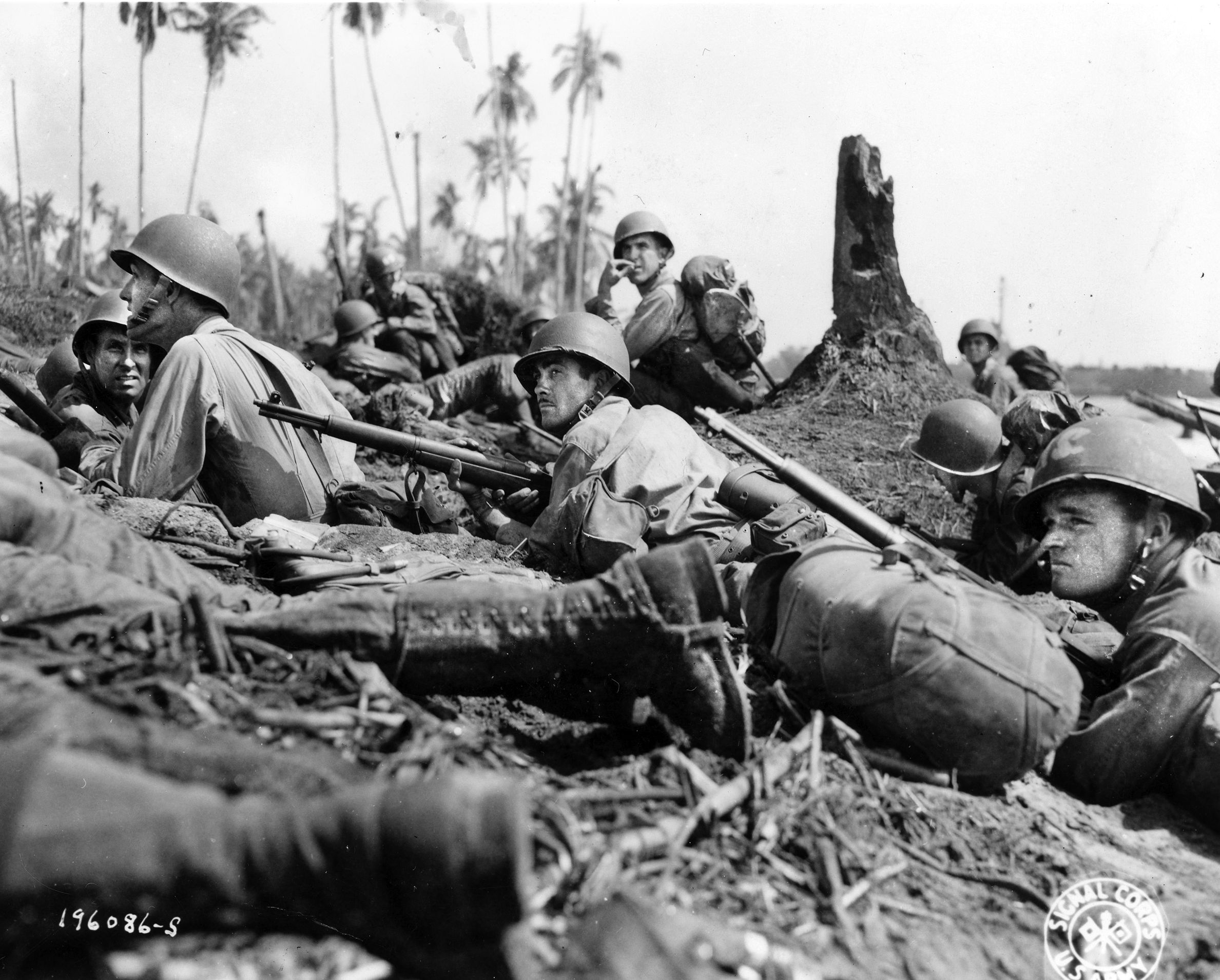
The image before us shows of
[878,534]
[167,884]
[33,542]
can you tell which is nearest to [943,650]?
[878,534]

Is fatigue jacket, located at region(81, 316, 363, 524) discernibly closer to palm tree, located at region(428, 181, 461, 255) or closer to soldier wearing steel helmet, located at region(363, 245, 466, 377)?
soldier wearing steel helmet, located at region(363, 245, 466, 377)

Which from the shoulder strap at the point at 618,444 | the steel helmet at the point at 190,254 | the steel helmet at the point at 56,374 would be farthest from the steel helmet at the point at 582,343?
the steel helmet at the point at 56,374

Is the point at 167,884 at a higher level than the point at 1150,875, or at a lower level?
higher

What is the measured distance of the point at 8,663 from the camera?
2211mm

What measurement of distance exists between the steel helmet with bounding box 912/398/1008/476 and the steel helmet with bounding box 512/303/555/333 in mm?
6208

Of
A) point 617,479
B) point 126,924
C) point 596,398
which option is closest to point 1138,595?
point 617,479

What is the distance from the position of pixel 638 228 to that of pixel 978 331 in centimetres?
506

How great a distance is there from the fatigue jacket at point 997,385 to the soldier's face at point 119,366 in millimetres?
7971

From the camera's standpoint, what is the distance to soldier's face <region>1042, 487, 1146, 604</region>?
3.92m

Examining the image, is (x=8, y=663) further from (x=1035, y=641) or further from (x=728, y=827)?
(x=1035, y=641)

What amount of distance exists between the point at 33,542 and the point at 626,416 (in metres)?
3.01

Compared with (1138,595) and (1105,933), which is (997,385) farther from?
(1105,933)

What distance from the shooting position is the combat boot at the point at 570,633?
2730mm

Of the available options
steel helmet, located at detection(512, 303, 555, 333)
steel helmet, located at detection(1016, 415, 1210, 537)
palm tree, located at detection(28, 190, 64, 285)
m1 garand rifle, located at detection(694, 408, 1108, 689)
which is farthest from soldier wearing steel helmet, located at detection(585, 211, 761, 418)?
palm tree, located at detection(28, 190, 64, 285)
